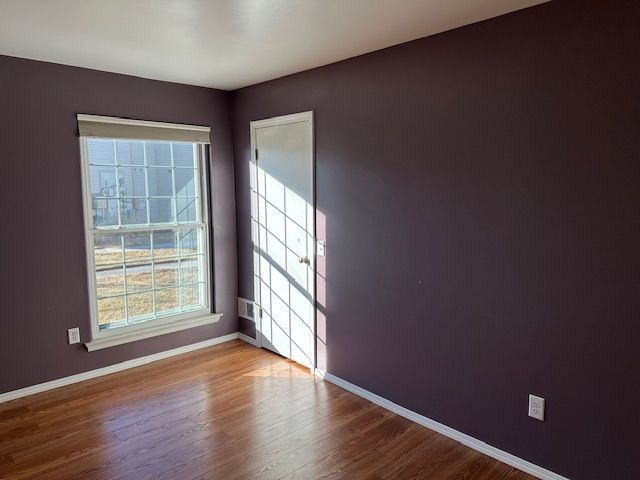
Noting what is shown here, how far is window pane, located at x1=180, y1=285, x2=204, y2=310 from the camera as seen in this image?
4.04m

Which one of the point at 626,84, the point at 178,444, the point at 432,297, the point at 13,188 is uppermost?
the point at 626,84

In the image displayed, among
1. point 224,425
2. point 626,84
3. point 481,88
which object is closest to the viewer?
point 626,84

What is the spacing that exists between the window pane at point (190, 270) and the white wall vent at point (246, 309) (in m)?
0.46

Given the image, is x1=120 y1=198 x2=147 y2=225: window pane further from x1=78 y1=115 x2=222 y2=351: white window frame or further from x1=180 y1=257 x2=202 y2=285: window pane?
x1=180 y1=257 x2=202 y2=285: window pane

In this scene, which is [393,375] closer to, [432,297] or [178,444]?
[432,297]

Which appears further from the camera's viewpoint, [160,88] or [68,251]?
[160,88]

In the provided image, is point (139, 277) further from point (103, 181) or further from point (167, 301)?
point (103, 181)

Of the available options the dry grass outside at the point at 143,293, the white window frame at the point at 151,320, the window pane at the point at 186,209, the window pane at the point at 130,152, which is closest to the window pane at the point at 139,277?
the dry grass outside at the point at 143,293

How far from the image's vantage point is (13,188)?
301 centimetres

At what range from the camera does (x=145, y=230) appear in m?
3.71

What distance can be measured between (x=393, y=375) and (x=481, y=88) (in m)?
1.83

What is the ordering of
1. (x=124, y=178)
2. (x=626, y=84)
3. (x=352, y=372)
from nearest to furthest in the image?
(x=626, y=84) → (x=352, y=372) → (x=124, y=178)

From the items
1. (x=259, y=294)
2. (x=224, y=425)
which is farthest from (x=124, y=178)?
(x=224, y=425)

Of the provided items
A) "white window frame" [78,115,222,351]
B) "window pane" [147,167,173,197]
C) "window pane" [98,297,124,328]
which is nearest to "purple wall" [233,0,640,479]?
"white window frame" [78,115,222,351]
